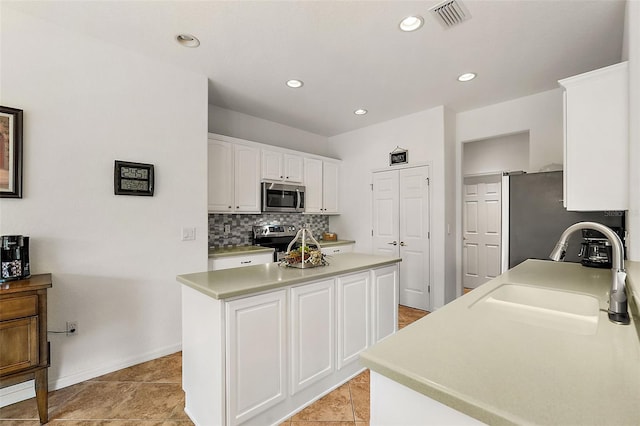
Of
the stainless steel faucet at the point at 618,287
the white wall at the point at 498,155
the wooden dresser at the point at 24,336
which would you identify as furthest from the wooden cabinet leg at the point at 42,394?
the white wall at the point at 498,155

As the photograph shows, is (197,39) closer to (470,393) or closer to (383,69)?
(383,69)

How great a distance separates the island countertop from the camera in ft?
5.23

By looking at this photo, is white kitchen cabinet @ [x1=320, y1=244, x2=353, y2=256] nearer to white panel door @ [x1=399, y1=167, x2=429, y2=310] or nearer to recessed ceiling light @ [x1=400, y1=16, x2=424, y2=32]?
white panel door @ [x1=399, y1=167, x2=429, y2=310]

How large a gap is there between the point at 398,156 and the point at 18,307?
4.07 metres

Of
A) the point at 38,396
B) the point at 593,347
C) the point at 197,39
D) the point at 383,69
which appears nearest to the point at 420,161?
the point at 383,69

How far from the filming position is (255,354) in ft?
5.47

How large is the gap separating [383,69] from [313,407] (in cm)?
286

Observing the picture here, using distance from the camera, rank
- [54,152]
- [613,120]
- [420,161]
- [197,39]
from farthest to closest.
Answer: [420,161]
[197,39]
[54,152]
[613,120]

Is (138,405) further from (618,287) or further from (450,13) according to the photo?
(450,13)

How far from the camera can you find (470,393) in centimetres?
66

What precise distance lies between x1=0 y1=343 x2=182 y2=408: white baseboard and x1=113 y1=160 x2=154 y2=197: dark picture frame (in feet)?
4.60

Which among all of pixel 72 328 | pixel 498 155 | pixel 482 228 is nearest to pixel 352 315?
pixel 72 328

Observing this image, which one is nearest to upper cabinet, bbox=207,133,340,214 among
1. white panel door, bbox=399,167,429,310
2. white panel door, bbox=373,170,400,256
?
white panel door, bbox=373,170,400,256

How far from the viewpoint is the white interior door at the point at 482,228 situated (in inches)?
190
